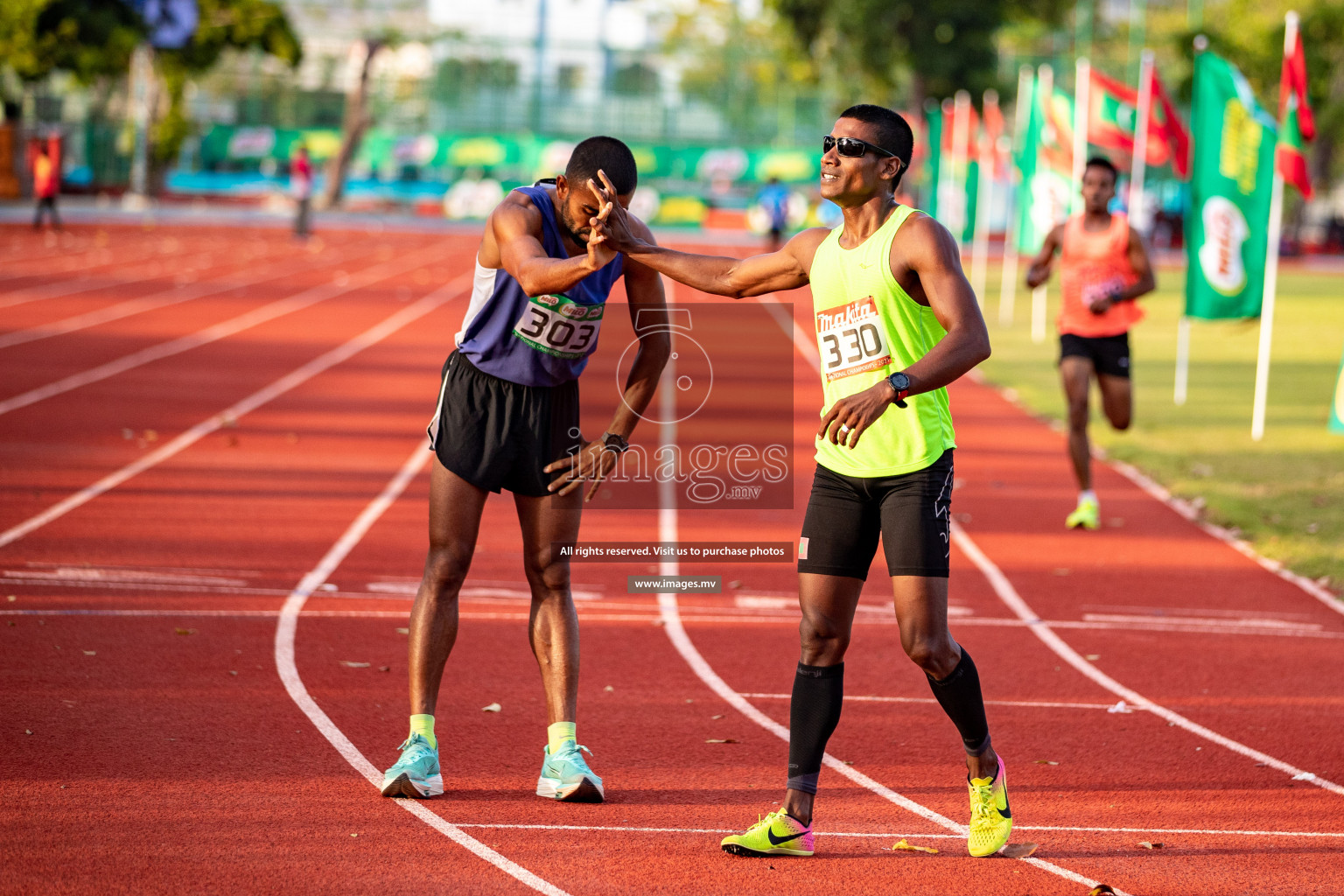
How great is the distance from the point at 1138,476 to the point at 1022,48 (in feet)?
227

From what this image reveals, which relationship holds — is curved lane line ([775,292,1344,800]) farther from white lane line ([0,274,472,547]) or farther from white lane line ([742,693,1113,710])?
white lane line ([0,274,472,547])

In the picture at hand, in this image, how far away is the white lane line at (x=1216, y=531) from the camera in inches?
329

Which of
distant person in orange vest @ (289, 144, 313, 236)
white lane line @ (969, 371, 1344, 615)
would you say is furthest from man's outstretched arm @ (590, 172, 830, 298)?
distant person in orange vest @ (289, 144, 313, 236)

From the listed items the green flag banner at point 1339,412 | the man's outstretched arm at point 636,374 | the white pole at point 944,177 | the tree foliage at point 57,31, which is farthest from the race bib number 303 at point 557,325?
the tree foliage at point 57,31

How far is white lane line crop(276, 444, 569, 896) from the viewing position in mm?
4145

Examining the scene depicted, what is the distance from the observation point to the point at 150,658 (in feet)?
20.2

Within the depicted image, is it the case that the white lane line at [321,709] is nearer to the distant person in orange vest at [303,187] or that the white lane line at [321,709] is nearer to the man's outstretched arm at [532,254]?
the man's outstretched arm at [532,254]

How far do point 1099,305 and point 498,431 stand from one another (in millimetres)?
5542

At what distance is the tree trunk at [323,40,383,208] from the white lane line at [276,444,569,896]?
149 ft

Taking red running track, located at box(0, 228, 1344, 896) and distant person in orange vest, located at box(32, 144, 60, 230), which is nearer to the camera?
red running track, located at box(0, 228, 1344, 896)

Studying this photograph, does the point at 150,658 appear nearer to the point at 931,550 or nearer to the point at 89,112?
the point at 931,550

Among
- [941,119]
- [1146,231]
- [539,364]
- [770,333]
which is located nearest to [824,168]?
[539,364]

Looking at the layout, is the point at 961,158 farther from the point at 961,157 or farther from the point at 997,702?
the point at 997,702

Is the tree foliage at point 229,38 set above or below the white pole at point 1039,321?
above
